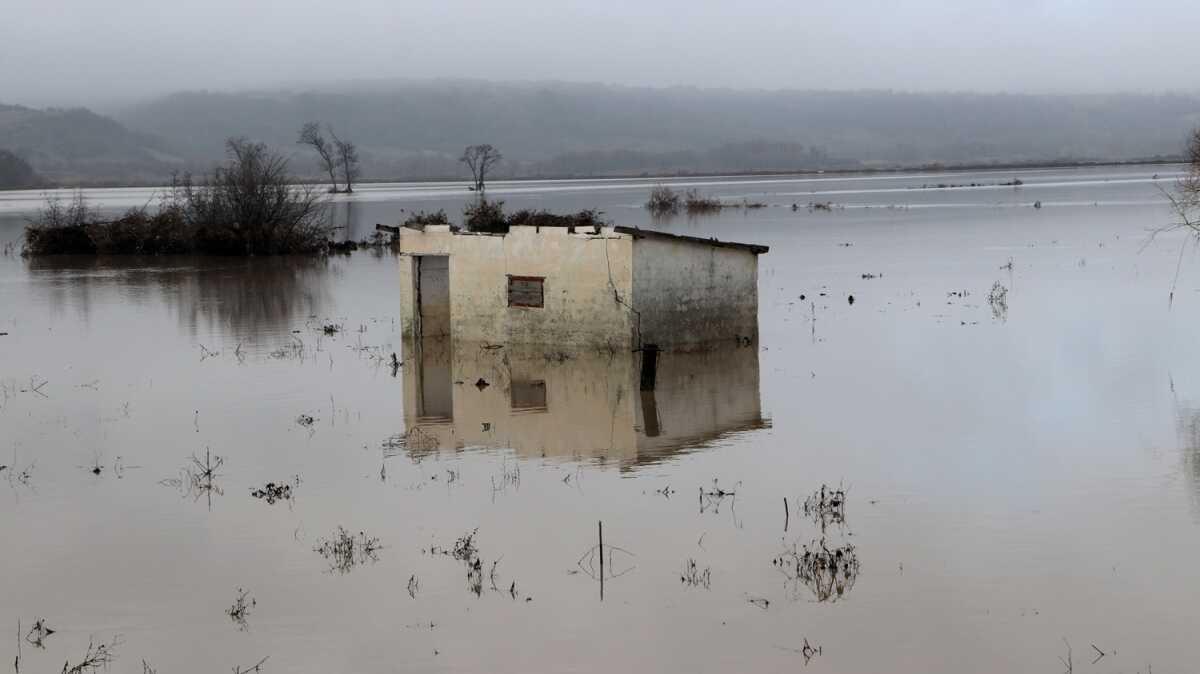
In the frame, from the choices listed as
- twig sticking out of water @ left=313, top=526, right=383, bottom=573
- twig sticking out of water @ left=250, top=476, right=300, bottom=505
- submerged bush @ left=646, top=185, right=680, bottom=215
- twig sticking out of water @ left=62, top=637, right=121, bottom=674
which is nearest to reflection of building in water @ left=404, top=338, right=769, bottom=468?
twig sticking out of water @ left=250, top=476, right=300, bottom=505

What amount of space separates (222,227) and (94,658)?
40762mm

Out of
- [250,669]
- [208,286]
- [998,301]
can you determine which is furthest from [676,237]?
[208,286]

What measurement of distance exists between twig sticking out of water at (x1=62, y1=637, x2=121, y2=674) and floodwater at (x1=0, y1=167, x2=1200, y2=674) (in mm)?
86

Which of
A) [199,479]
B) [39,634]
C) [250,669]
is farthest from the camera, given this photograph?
[199,479]

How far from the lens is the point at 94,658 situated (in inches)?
372

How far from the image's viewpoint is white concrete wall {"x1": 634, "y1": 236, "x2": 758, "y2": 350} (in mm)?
20719

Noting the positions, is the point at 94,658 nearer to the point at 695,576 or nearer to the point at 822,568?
the point at 695,576

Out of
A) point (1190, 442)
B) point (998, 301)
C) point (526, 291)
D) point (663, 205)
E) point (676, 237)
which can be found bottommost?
point (1190, 442)

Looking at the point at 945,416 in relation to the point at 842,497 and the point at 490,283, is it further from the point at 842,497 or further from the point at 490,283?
the point at 490,283

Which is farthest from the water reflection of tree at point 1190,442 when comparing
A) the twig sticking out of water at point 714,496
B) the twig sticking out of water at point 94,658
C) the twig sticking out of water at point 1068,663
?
the twig sticking out of water at point 94,658

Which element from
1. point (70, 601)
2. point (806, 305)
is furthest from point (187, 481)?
point (806, 305)

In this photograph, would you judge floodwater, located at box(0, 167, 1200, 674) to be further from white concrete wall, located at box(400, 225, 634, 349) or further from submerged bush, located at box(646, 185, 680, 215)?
submerged bush, located at box(646, 185, 680, 215)

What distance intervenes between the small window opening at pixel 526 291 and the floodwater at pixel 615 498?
74 centimetres

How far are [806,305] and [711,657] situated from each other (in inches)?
817
